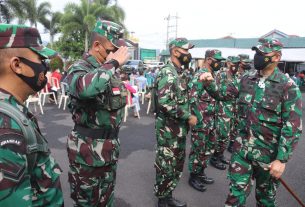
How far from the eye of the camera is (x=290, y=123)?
7.36ft

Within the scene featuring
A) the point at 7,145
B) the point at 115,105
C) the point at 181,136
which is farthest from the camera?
the point at 181,136

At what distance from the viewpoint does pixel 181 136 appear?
2.90 meters

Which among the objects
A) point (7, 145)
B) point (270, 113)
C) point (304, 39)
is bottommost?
point (270, 113)

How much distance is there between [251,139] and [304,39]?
28.9 m

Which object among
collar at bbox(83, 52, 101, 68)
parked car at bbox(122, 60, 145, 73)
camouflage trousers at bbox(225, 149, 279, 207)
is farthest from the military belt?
parked car at bbox(122, 60, 145, 73)


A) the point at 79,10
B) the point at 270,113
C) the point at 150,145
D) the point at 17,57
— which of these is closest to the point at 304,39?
the point at 79,10

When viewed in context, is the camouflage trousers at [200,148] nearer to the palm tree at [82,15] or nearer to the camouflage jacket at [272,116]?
the camouflage jacket at [272,116]

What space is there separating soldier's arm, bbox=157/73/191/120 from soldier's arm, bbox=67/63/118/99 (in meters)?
0.99

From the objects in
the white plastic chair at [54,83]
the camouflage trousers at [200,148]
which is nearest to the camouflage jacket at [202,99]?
the camouflage trousers at [200,148]

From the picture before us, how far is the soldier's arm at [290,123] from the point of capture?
2.22m

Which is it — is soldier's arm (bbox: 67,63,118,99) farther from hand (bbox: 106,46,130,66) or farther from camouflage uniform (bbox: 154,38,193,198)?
camouflage uniform (bbox: 154,38,193,198)

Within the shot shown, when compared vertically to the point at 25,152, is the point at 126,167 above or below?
below

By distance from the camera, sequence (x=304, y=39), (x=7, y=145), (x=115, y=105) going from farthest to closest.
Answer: (x=304, y=39), (x=115, y=105), (x=7, y=145)

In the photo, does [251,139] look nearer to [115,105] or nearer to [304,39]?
[115,105]
